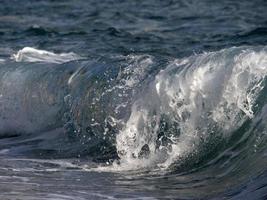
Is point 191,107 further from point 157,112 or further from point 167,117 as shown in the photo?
point 157,112

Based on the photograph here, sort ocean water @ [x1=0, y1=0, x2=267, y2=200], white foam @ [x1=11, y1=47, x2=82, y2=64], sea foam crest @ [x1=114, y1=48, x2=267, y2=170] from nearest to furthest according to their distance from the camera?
ocean water @ [x1=0, y1=0, x2=267, y2=200] → sea foam crest @ [x1=114, y1=48, x2=267, y2=170] → white foam @ [x1=11, y1=47, x2=82, y2=64]

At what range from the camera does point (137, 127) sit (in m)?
9.16

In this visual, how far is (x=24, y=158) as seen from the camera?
931 centimetres

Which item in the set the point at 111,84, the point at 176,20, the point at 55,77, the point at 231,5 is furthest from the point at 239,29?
the point at 111,84

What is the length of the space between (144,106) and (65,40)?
8124 mm

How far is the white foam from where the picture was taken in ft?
47.0

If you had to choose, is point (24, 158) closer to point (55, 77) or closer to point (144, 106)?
point (144, 106)

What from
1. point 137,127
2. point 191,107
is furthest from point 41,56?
point 191,107

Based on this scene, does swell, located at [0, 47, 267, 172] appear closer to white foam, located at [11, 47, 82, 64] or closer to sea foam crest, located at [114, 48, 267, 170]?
sea foam crest, located at [114, 48, 267, 170]

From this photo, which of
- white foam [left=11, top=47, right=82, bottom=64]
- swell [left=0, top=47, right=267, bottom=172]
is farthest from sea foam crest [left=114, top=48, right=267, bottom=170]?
white foam [left=11, top=47, right=82, bottom=64]

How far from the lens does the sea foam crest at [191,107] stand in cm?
837

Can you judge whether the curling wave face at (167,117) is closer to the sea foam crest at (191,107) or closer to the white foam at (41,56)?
the sea foam crest at (191,107)

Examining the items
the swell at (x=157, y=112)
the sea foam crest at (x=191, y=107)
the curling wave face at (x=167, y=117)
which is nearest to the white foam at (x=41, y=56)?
the swell at (x=157, y=112)

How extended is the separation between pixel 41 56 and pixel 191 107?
21.4ft
